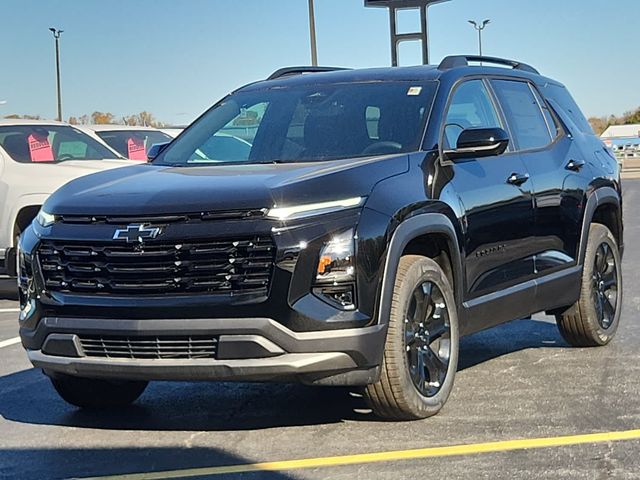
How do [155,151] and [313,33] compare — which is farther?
[313,33]

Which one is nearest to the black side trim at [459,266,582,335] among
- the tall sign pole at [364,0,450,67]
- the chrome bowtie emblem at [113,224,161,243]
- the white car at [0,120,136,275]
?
the chrome bowtie emblem at [113,224,161,243]

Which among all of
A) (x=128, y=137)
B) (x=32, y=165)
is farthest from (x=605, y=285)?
(x=128, y=137)

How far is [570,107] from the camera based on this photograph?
7238 mm

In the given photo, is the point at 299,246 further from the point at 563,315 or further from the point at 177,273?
the point at 563,315

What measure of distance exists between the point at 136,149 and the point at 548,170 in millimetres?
8308

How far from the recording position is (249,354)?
14.7 feet

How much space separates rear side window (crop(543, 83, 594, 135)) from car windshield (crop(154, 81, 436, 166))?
1532 millimetres

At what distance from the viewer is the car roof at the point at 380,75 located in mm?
6012

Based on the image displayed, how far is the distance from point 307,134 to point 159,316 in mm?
1714

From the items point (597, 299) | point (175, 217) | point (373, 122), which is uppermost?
point (373, 122)

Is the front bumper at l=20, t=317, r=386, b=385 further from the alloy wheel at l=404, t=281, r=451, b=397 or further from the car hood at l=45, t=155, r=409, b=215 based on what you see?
the car hood at l=45, t=155, r=409, b=215

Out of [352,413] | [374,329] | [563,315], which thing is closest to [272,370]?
[374,329]

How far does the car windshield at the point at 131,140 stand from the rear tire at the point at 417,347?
8.60 meters

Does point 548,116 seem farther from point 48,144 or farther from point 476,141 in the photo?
point 48,144
